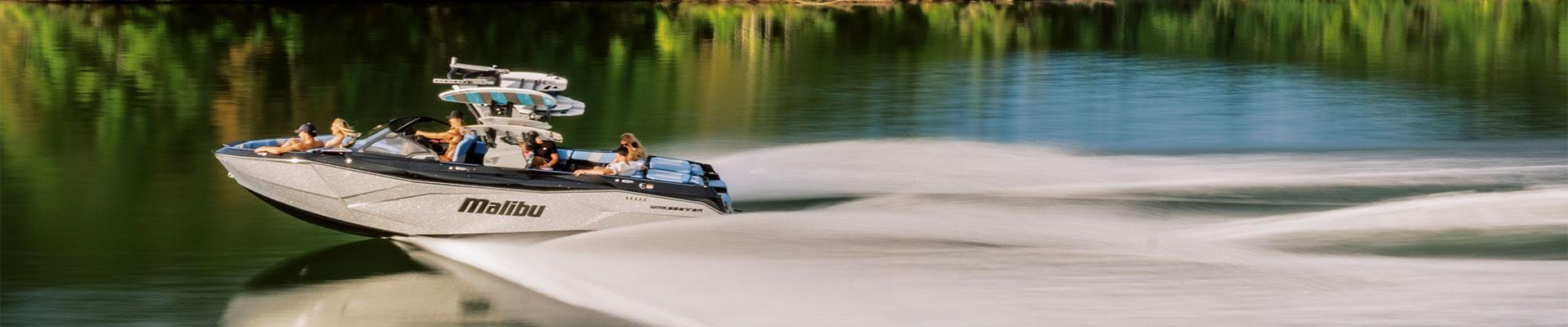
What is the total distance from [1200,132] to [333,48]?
30.2 meters

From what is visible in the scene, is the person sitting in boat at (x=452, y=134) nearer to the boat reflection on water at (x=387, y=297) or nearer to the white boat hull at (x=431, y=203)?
the white boat hull at (x=431, y=203)

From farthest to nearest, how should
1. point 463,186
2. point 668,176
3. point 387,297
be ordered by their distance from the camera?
point 668,176 → point 463,186 → point 387,297

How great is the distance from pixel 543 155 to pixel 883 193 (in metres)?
5.56

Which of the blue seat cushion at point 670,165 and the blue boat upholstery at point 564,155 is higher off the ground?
the blue boat upholstery at point 564,155

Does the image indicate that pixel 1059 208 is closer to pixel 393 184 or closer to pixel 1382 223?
pixel 1382 223

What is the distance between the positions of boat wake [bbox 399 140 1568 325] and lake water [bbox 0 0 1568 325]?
0.05 meters

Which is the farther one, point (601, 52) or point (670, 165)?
point (601, 52)

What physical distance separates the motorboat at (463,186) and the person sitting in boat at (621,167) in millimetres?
79

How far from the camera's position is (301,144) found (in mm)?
16484

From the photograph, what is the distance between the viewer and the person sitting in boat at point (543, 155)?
16719 mm

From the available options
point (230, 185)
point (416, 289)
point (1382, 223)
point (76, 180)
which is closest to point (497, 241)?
point (416, 289)

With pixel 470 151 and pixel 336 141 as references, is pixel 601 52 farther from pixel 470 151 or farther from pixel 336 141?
pixel 336 141

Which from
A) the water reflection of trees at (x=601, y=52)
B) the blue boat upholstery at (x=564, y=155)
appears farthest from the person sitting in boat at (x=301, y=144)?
the water reflection of trees at (x=601, y=52)

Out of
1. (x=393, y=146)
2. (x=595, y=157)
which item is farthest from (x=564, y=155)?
(x=393, y=146)
